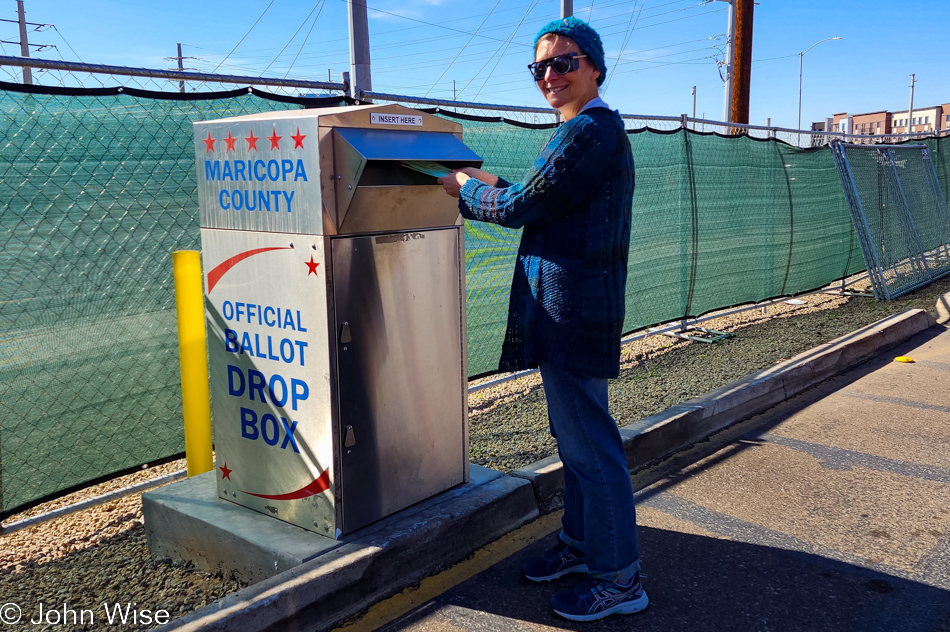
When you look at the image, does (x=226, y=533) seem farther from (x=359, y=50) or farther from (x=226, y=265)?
(x=359, y=50)

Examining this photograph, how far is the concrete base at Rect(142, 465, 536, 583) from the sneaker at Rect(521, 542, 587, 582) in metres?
0.54

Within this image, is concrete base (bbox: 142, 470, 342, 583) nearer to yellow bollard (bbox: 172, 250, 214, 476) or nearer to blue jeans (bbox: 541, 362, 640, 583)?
yellow bollard (bbox: 172, 250, 214, 476)

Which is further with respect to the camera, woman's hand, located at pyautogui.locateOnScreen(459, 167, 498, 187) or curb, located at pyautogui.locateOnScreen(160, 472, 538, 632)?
woman's hand, located at pyautogui.locateOnScreen(459, 167, 498, 187)

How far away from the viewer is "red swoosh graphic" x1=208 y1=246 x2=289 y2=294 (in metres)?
3.16

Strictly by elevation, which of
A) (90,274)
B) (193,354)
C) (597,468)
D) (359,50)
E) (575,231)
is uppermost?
(359,50)

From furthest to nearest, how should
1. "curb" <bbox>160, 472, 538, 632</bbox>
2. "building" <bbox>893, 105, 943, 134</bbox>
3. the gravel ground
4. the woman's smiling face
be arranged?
1. "building" <bbox>893, 105, 943, 134</bbox>
2. the gravel ground
3. the woman's smiling face
4. "curb" <bbox>160, 472, 538, 632</bbox>

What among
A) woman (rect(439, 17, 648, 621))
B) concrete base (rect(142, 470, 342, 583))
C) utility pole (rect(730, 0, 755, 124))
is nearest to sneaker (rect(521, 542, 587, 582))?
woman (rect(439, 17, 648, 621))

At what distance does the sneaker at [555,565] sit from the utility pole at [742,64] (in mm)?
12946

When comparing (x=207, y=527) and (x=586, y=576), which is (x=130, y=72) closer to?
(x=207, y=527)

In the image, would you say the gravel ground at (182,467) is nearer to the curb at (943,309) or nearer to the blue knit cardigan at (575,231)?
the curb at (943,309)

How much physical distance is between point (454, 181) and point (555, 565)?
5.32 feet

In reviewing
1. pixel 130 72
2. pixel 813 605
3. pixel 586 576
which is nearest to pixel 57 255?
pixel 130 72

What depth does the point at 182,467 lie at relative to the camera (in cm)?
440

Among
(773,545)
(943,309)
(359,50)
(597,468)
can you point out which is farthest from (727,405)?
(943,309)
